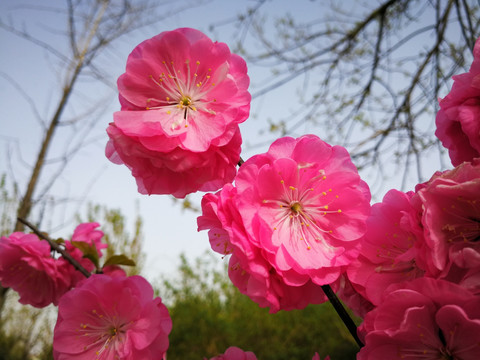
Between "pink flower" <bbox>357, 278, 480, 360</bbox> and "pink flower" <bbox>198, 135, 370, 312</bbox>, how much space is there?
0.09m

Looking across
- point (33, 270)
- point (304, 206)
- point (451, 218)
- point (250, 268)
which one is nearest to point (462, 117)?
point (451, 218)

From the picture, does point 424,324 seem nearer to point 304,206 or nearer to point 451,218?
point 451,218

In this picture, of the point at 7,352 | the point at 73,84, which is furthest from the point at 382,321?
the point at 7,352

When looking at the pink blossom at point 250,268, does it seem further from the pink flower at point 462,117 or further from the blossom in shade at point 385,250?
the pink flower at point 462,117

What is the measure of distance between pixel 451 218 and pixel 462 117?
6.5 inches

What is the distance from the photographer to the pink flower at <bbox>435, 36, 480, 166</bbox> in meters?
0.57

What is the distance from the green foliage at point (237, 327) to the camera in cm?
405

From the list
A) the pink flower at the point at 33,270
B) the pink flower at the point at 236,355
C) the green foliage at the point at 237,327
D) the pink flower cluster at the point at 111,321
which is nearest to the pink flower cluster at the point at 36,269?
the pink flower at the point at 33,270

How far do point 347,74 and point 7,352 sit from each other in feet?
15.7

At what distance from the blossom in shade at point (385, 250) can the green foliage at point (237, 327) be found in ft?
11.7

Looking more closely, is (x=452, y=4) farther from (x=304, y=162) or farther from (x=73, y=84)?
(x=73, y=84)

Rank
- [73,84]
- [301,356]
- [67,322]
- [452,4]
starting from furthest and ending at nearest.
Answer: [73,84], [301,356], [452,4], [67,322]

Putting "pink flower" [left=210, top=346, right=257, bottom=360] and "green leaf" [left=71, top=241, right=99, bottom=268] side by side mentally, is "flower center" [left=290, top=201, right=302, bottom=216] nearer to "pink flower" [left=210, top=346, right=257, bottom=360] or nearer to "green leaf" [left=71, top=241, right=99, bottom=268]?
"pink flower" [left=210, top=346, right=257, bottom=360]

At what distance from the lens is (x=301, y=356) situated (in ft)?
12.6
